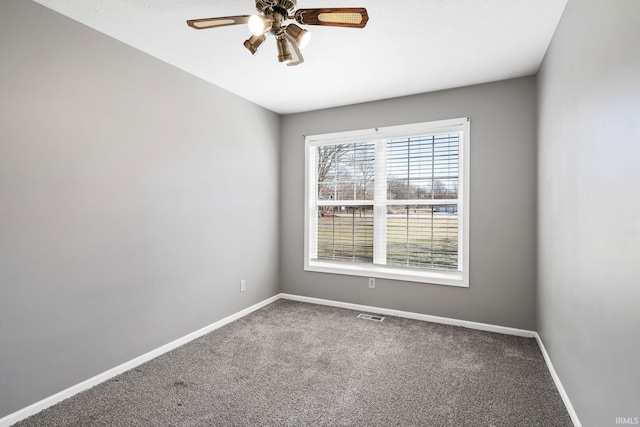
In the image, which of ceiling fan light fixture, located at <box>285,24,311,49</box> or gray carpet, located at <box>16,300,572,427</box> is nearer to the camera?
ceiling fan light fixture, located at <box>285,24,311,49</box>

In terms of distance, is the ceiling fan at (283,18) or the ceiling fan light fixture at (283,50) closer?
the ceiling fan at (283,18)

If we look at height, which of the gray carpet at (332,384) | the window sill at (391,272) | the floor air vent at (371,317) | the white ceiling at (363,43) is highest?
the white ceiling at (363,43)

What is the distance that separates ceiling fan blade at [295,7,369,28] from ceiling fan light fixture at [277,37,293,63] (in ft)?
0.52

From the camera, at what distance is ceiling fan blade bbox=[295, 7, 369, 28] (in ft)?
5.24

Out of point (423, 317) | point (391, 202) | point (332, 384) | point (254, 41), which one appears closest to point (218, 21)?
point (254, 41)

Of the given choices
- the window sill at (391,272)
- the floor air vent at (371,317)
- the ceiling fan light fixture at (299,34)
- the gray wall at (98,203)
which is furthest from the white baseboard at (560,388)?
the gray wall at (98,203)

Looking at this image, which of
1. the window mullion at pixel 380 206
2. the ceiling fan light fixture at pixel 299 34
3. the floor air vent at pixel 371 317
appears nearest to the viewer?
the ceiling fan light fixture at pixel 299 34

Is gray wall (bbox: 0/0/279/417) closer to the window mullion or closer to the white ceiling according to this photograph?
the white ceiling

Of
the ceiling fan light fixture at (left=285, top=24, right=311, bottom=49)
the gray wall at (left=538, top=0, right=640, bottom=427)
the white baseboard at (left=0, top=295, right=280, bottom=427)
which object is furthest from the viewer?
the white baseboard at (left=0, top=295, right=280, bottom=427)

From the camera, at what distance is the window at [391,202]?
3.53 metres

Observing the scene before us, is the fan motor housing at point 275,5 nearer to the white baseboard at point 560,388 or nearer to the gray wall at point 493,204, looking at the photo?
the gray wall at point 493,204

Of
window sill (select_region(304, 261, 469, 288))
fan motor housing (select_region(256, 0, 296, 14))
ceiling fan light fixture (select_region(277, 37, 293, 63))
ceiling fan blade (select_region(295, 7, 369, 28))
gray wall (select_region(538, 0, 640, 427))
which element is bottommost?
window sill (select_region(304, 261, 469, 288))

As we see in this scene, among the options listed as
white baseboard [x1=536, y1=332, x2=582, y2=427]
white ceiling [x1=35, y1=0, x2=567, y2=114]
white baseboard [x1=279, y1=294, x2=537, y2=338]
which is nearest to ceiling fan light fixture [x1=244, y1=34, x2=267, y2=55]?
white ceiling [x1=35, y1=0, x2=567, y2=114]

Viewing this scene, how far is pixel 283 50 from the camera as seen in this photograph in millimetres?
1891
